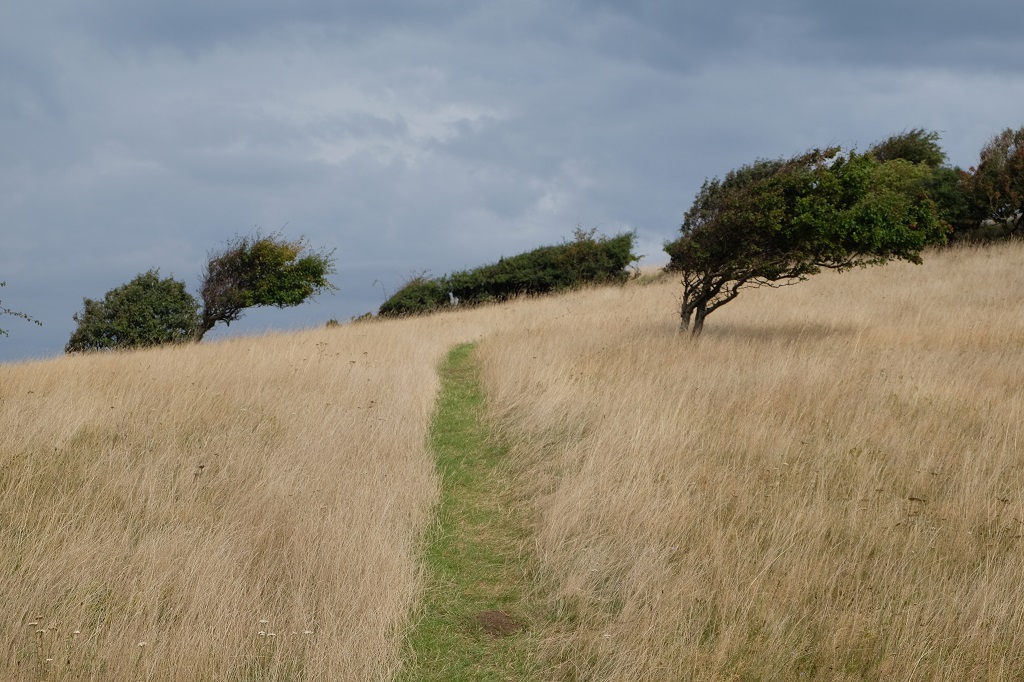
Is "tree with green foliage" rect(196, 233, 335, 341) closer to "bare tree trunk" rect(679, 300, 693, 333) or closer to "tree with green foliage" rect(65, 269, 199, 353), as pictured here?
"tree with green foliage" rect(65, 269, 199, 353)

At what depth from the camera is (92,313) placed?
88.3ft

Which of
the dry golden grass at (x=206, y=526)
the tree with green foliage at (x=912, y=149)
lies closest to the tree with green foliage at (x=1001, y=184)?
the tree with green foliage at (x=912, y=149)

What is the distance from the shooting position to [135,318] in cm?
2708

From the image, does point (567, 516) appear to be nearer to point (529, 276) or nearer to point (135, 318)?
point (135, 318)

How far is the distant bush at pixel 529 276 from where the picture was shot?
37.0m

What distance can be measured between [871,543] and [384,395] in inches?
345

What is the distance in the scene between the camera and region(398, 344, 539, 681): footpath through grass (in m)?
6.34

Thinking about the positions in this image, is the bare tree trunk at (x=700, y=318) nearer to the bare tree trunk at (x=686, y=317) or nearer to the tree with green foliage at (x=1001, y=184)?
the bare tree trunk at (x=686, y=317)

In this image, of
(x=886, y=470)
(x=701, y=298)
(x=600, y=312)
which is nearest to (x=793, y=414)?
(x=886, y=470)

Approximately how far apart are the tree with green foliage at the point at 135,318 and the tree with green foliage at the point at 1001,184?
35.9m

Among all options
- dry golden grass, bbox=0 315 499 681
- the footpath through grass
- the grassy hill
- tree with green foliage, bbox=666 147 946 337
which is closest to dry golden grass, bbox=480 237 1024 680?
the grassy hill

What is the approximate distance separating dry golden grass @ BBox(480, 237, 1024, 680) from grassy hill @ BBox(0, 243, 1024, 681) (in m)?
0.03

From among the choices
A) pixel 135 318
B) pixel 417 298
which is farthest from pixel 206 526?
pixel 417 298

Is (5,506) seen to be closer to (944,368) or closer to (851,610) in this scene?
(851,610)
